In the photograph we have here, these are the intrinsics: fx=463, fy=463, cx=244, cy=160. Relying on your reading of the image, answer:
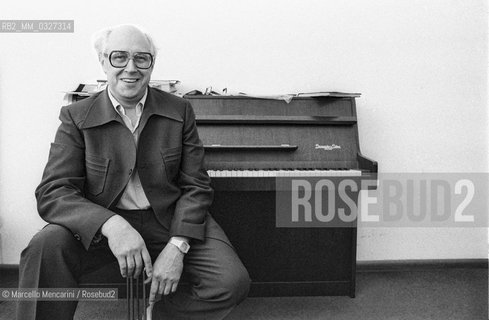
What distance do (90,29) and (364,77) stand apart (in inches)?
66.0

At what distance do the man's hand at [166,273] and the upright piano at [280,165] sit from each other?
70 cm

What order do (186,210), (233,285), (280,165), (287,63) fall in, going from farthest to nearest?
(287,63), (280,165), (186,210), (233,285)

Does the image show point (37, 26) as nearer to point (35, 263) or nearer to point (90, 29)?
point (90, 29)

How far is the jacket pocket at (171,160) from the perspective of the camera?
6.02 feet

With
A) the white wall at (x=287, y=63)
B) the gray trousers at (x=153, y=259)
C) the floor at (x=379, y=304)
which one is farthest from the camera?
the white wall at (x=287, y=63)

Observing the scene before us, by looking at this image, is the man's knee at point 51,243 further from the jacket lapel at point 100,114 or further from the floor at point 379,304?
the floor at point 379,304

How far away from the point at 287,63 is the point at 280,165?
2.47 feet

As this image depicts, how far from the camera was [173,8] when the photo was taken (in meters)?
2.76

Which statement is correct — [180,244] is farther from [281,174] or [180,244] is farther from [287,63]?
[287,63]

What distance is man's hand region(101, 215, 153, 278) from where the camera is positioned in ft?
5.28

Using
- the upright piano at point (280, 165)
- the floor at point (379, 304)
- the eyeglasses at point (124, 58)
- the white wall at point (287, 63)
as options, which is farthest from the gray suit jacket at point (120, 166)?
the white wall at point (287, 63)

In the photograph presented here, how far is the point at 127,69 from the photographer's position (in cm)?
175

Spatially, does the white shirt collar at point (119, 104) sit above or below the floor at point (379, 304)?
above

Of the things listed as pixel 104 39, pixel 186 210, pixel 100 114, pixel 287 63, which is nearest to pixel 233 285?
pixel 186 210
